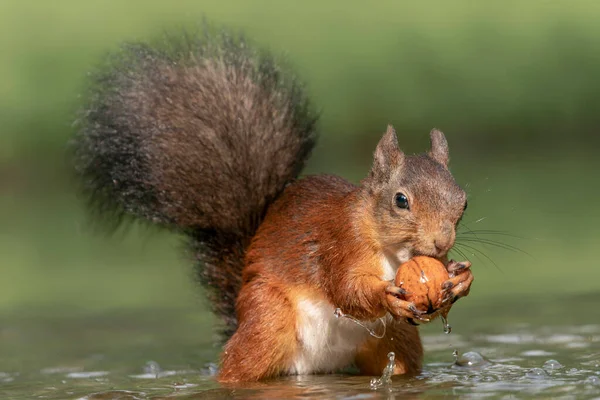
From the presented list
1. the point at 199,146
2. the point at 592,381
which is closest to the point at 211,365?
the point at 199,146

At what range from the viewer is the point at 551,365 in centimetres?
504

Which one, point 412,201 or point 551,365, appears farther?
point 551,365

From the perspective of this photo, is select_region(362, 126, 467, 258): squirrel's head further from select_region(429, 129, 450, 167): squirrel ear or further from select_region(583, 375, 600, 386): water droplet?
select_region(583, 375, 600, 386): water droplet

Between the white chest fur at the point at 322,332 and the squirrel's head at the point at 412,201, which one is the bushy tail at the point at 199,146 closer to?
the white chest fur at the point at 322,332

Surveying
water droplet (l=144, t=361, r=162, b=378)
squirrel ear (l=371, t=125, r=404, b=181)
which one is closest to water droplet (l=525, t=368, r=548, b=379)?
squirrel ear (l=371, t=125, r=404, b=181)

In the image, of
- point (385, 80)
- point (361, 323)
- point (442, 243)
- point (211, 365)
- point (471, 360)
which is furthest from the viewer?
point (385, 80)

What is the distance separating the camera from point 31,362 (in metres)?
5.83

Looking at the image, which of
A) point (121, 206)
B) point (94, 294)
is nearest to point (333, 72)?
Result: point (94, 294)

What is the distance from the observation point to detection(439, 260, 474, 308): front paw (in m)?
4.61

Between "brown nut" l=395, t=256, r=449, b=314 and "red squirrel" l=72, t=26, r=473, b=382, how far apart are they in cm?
10

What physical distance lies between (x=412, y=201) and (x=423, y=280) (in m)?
0.29

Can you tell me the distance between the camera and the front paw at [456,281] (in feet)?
15.1

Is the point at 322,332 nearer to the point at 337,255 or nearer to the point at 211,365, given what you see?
the point at 337,255

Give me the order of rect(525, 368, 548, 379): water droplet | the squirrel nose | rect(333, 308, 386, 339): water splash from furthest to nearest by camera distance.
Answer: rect(333, 308, 386, 339): water splash, rect(525, 368, 548, 379): water droplet, the squirrel nose
